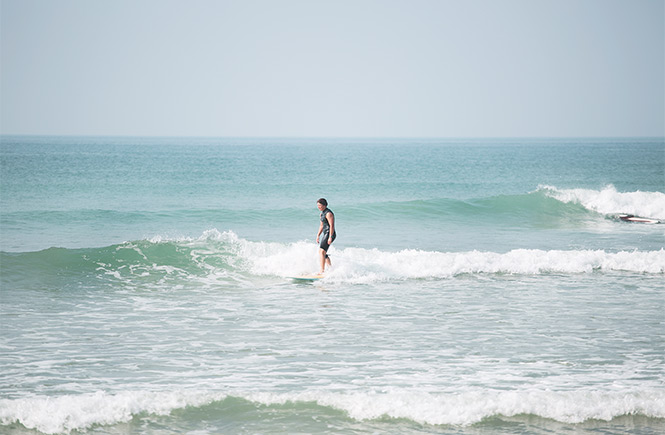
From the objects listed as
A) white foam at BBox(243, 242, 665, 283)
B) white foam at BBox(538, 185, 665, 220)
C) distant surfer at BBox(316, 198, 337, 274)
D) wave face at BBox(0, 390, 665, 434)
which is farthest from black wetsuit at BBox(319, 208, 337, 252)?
white foam at BBox(538, 185, 665, 220)

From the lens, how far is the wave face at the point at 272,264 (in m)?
15.9

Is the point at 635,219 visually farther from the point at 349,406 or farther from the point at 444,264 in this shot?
the point at 349,406

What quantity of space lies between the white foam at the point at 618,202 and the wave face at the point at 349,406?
78.5 ft

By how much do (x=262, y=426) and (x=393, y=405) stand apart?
155 centimetres

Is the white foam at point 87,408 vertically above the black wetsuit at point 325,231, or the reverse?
the black wetsuit at point 325,231

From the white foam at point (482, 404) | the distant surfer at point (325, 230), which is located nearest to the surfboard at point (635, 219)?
the distant surfer at point (325, 230)

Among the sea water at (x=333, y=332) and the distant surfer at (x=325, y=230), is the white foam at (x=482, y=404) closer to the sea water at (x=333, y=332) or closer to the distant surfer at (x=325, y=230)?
A: the sea water at (x=333, y=332)

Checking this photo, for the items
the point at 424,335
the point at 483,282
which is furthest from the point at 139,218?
the point at 424,335

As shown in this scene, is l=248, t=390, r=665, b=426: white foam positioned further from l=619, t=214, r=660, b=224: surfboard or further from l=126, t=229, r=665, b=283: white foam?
l=619, t=214, r=660, b=224: surfboard

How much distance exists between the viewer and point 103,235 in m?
22.9

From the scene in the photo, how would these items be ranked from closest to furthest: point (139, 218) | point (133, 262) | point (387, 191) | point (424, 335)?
point (424, 335) → point (133, 262) → point (139, 218) → point (387, 191)

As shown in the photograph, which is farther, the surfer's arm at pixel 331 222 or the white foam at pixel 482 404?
the surfer's arm at pixel 331 222

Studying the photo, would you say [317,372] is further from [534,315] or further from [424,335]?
[534,315]

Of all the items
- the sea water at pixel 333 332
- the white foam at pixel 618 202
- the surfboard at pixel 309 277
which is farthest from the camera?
the white foam at pixel 618 202
